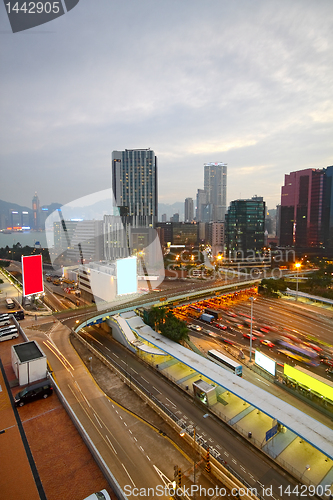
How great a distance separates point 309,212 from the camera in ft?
209

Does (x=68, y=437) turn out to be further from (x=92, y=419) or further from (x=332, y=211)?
(x=332, y=211)

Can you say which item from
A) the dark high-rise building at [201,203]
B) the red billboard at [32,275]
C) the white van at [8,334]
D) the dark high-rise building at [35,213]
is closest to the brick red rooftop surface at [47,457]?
the white van at [8,334]

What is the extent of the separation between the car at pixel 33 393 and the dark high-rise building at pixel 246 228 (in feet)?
151

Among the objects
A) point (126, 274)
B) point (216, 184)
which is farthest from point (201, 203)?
point (126, 274)

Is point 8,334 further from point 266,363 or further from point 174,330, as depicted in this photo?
point 266,363

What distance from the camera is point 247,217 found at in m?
50.5

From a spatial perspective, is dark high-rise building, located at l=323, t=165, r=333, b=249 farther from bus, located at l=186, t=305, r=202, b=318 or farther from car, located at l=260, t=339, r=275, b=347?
car, located at l=260, t=339, r=275, b=347

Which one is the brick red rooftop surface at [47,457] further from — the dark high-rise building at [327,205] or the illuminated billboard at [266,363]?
the dark high-rise building at [327,205]

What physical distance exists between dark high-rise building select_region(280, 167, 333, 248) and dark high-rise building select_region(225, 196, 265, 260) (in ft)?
59.4

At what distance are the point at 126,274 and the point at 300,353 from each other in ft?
52.3

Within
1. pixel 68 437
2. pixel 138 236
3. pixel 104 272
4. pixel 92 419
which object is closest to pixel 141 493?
pixel 68 437

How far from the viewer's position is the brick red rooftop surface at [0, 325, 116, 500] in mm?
5172

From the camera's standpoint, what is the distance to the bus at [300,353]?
15.5 metres

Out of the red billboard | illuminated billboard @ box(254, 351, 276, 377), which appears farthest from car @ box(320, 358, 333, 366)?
the red billboard
